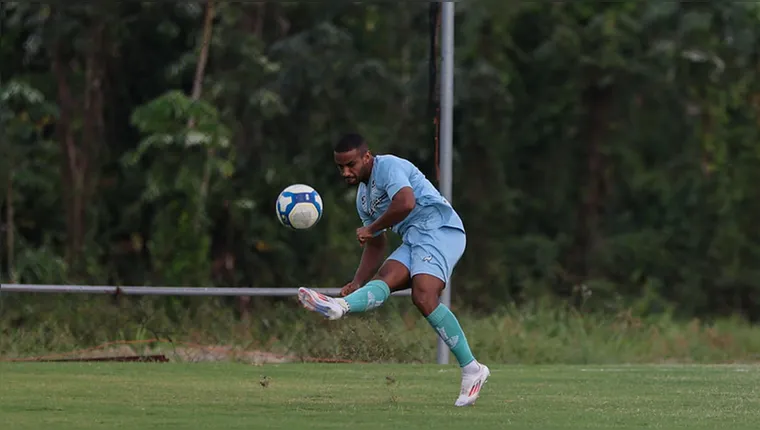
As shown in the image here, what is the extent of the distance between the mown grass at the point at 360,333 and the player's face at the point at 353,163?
5760mm

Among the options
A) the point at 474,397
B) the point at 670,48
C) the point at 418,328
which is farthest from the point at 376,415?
the point at 670,48

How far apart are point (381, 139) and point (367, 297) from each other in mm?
16927

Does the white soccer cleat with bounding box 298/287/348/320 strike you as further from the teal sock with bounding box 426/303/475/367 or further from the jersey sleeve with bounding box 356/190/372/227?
the jersey sleeve with bounding box 356/190/372/227

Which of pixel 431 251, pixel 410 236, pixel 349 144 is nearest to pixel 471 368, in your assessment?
pixel 431 251

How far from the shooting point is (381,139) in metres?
25.6

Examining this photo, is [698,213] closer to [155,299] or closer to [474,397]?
[155,299]

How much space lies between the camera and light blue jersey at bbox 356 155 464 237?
9.03 metres

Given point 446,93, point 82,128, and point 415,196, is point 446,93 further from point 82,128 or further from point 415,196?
point 82,128

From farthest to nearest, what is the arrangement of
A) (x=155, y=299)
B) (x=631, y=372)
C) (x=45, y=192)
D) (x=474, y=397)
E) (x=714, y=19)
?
(x=714, y=19)
(x=45, y=192)
(x=155, y=299)
(x=631, y=372)
(x=474, y=397)

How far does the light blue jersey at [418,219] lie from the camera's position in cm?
898

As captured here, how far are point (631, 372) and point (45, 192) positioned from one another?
1485cm

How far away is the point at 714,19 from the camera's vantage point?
27234 mm

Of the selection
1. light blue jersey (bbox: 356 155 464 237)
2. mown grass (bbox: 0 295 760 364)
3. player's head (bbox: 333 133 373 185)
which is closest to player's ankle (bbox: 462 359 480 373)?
light blue jersey (bbox: 356 155 464 237)

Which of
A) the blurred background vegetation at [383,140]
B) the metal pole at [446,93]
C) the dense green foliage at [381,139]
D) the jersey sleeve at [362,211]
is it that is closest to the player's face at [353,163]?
the jersey sleeve at [362,211]
